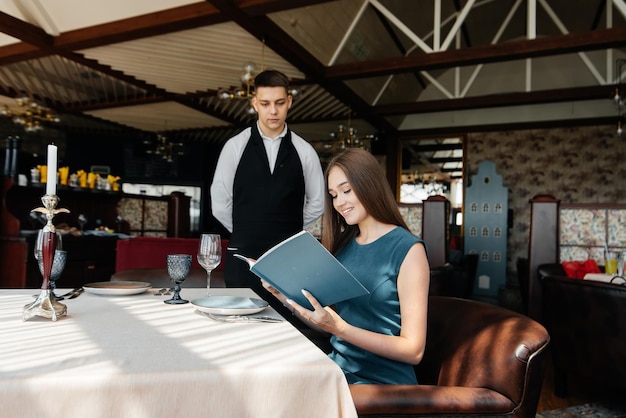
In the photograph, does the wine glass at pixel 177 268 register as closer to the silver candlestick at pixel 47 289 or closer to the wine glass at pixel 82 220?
the silver candlestick at pixel 47 289

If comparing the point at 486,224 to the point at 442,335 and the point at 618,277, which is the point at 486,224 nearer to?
the point at 618,277

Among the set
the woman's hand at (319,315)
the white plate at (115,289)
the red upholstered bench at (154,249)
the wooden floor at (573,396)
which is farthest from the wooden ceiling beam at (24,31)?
the wooden floor at (573,396)

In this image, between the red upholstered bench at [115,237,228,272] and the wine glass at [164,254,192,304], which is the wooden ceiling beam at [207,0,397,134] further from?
the wine glass at [164,254,192,304]

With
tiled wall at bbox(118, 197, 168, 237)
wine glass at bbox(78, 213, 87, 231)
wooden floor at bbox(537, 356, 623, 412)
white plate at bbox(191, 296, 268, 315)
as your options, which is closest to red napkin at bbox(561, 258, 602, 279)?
wooden floor at bbox(537, 356, 623, 412)

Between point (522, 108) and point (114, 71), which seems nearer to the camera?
point (114, 71)

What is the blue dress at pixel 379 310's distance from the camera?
1375mm

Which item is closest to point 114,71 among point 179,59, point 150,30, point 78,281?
point 179,59

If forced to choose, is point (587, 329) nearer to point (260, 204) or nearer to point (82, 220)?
point (260, 204)

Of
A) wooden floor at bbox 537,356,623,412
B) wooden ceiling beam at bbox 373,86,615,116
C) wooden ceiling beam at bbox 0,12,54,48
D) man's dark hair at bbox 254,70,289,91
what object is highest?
wooden ceiling beam at bbox 0,12,54,48

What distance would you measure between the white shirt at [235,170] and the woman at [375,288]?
92 centimetres

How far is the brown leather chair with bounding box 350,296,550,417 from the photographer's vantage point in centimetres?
113

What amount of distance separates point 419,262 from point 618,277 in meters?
2.46

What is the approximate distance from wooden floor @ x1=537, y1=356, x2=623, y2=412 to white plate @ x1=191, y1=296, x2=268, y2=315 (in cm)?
234

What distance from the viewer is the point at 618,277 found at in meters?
3.16
